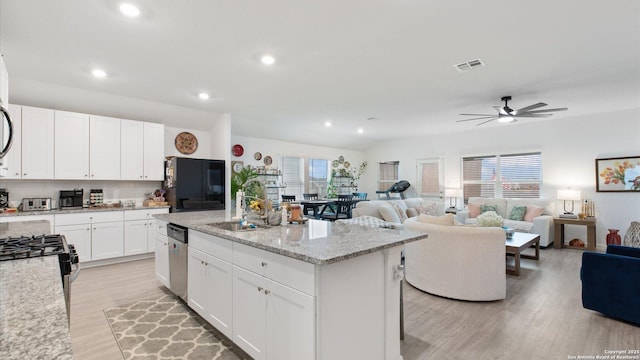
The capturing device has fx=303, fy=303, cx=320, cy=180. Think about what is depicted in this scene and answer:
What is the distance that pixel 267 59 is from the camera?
10.6 ft

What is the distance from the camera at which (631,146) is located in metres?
5.46

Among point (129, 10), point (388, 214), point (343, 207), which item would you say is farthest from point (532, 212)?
point (129, 10)

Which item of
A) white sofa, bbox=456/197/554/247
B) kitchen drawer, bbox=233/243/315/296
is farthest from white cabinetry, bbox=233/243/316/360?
white sofa, bbox=456/197/554/247

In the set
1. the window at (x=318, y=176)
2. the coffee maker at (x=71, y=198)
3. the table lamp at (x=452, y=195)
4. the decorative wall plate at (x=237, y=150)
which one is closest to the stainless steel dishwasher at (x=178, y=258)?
the coffee maker at (x=71, y=198)

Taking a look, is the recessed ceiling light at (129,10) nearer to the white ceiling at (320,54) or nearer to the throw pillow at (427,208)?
the white ceiling at (320,54)

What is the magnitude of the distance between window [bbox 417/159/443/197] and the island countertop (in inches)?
246

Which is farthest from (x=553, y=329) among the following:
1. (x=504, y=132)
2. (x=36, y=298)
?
(x=504, y=132)

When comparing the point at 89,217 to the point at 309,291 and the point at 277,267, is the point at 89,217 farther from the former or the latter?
the point at 309,291

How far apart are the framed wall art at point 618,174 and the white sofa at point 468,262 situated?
424 cm

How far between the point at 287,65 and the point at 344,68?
2.16 feet

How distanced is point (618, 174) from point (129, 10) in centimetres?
775

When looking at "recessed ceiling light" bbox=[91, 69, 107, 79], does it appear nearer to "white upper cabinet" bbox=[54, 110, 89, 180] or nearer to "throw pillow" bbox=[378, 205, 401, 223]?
"white upper cabinet" bbox=[54, 110, 89, 180]

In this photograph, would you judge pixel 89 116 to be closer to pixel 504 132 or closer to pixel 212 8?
pixel 212 8

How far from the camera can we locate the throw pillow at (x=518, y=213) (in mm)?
6180
